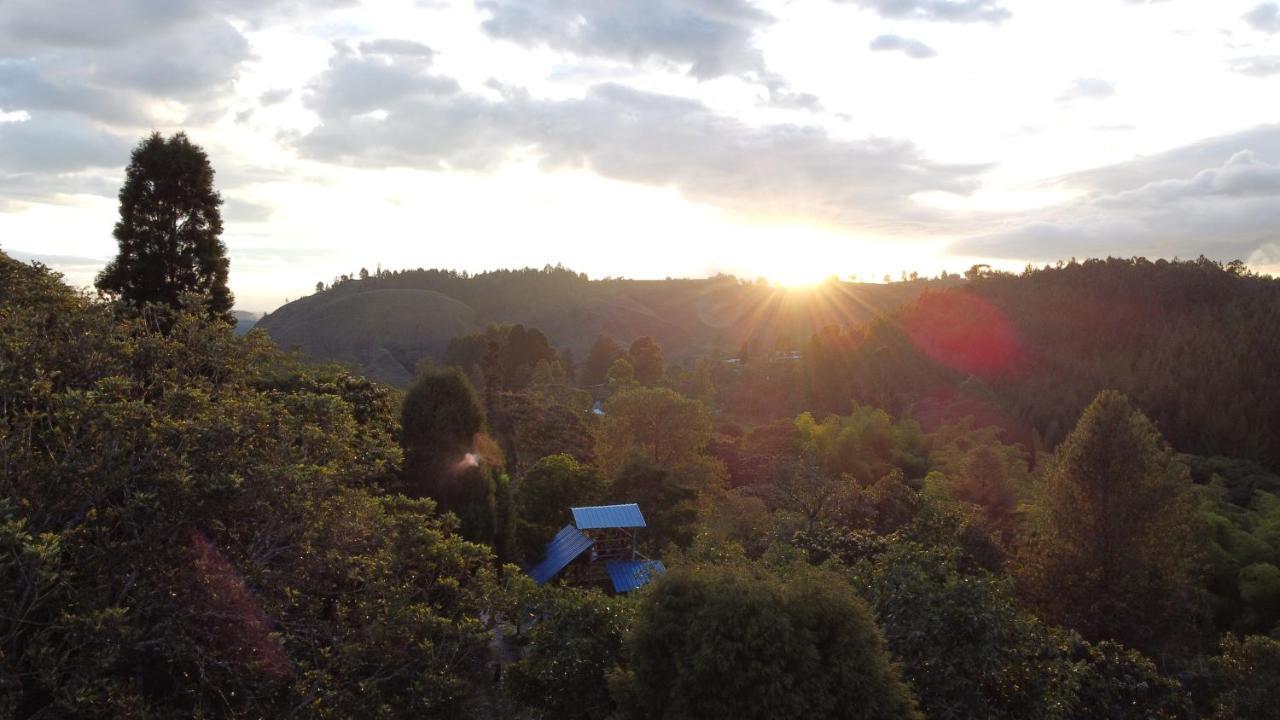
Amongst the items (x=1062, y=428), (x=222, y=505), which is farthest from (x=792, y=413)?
(x=222, y=505)

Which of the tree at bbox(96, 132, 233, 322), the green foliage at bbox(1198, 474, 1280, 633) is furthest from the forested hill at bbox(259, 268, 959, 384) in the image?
the green foliage at bbox(1198, 474, 1280, 633)

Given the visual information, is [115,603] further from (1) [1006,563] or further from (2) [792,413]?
(2) [792,413]

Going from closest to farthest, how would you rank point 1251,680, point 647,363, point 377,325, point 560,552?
point 1251,680 → point 560,552 → point 647,363 → point 377,325

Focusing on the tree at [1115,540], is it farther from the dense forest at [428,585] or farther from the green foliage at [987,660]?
the green foliage at [987,660]

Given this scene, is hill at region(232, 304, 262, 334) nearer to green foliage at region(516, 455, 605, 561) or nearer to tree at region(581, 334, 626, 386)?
green foliage at region(516, 455, 605, 561)

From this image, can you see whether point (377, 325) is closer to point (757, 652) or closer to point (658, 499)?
point (658, 499)

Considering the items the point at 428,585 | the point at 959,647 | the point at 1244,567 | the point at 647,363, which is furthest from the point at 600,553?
the point at 647,363

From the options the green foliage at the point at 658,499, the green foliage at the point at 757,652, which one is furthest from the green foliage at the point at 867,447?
the green foliage at the point at 757,652
